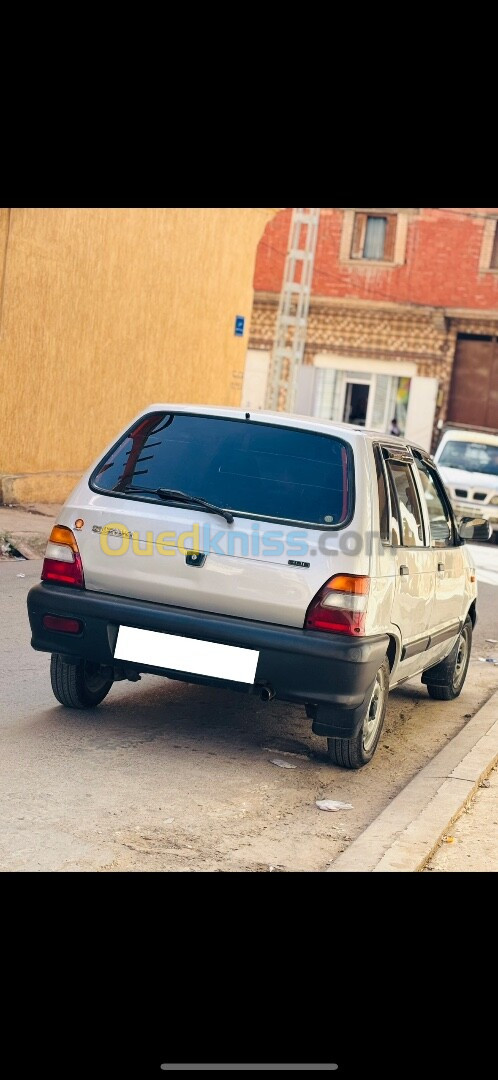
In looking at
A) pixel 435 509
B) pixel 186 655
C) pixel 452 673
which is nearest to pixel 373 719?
pixel 186 655

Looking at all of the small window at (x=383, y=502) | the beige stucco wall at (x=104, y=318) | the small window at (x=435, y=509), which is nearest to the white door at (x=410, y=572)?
the small window at (x=383, y=502)

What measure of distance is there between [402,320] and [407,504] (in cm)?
2967

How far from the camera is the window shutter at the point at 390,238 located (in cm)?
3606

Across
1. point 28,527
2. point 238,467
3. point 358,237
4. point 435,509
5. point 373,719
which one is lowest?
point 28,527

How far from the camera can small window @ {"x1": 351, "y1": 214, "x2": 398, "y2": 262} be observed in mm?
36156

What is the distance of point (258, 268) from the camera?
38125 millimetres

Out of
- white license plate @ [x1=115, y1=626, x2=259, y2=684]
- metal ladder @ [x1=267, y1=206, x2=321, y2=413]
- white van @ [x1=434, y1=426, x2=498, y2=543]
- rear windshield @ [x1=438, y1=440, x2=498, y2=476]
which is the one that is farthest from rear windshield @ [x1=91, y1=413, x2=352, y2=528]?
metal ladder @ [x1=267, y1=206, x2=321, y2=413]

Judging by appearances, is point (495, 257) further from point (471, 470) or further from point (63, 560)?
point (63, 560)

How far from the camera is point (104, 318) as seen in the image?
17.2 meters

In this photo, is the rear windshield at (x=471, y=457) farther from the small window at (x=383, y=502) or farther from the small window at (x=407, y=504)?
the small window at (x=383, y=502)
